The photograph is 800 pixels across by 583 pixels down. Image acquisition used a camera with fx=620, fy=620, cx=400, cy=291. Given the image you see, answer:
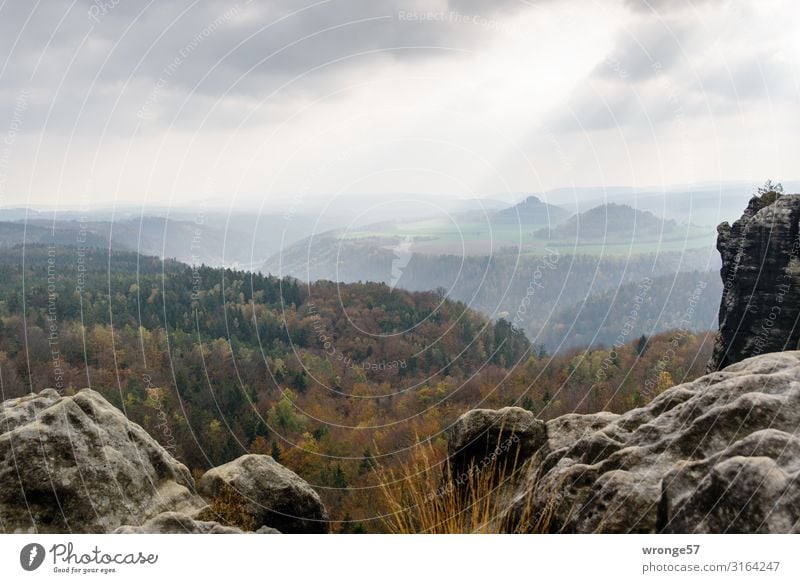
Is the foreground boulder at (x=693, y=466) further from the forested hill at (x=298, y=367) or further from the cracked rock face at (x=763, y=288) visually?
the forested hill at (x=298, y=367)

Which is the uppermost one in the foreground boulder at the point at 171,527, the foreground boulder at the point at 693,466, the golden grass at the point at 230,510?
the foreground boulder at the point at 693,466

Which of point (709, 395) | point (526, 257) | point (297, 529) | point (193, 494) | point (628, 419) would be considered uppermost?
point (526, 257)

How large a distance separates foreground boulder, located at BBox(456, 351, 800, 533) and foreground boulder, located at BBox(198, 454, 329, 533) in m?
5.34

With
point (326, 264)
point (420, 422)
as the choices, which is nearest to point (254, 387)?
point (420, 422)

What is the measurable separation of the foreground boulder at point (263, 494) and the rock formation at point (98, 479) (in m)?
0.02

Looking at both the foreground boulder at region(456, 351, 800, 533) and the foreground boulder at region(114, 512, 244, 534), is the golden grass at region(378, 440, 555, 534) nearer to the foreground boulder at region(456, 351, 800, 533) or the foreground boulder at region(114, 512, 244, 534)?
the foreground boulder at region(456, 351, 800, 533)

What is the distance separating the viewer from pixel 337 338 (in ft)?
A: 269

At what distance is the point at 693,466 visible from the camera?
7.26m

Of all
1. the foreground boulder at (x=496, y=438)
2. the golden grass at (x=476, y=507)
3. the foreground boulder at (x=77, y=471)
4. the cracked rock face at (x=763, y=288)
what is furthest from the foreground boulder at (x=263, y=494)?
the cracked rock face at (x=763, y=288)

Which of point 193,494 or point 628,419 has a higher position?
point 628,419

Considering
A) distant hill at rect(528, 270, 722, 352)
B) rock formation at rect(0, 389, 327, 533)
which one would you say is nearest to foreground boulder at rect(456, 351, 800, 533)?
rock formation at rect(0, 389, 327, 533)

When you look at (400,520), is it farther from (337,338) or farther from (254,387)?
(337,338)

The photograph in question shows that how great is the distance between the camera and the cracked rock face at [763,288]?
19.1 m
